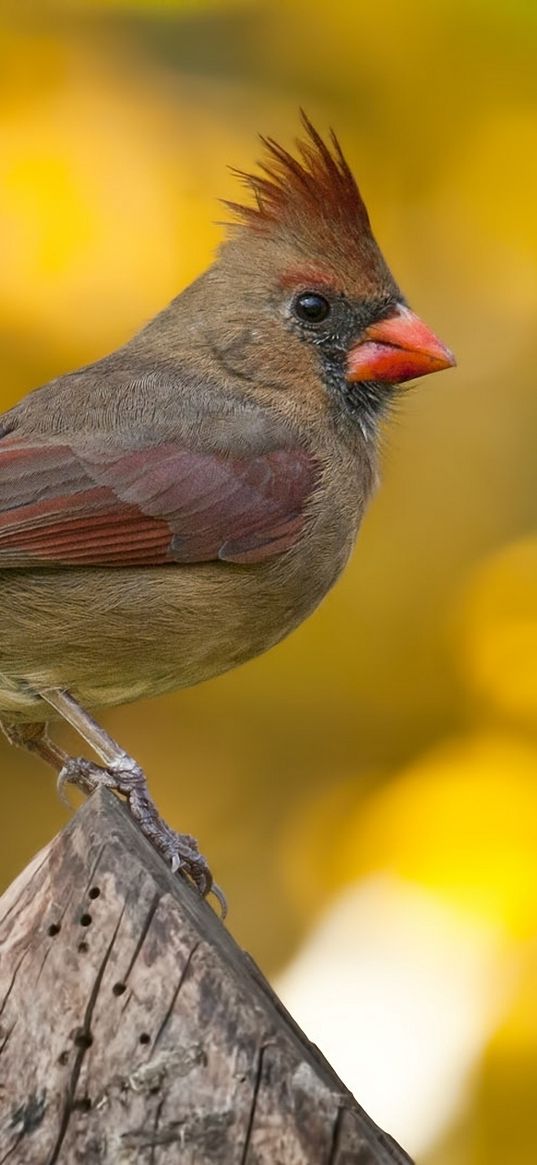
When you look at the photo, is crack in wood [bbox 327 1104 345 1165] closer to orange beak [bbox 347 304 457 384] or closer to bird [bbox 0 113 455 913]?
bird [bbox 0 113 455 913]

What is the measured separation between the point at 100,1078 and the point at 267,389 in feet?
6.34

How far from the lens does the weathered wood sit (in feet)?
5.92

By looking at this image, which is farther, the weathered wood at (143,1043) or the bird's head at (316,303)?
the bird's head at (316,303)

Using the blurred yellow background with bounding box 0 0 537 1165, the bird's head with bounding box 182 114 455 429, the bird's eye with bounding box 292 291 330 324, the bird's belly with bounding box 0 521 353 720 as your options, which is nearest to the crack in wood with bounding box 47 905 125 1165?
the bird's belly with bounding box 0 521 353 720

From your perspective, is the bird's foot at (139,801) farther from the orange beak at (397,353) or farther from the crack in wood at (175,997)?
the orange beak at (397,353)

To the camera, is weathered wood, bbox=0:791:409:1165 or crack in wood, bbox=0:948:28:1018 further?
crack in wood, bbox=0:948:28:1018

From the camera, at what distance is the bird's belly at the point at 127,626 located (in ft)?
10.1

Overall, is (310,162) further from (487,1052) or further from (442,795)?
(487,1052)

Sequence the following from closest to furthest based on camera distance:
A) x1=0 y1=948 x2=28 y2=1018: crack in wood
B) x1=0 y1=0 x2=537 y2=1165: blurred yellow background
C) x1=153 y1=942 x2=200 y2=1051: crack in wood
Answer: x1=153 y1=942 x2=200 y2=1051: crack in wood → x1=0 y1=948 x2=28 y2=1018: crack in wood → x1=0 y1=0 x2=537 y2=1165: blurred yellow background

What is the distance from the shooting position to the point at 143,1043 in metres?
1.89

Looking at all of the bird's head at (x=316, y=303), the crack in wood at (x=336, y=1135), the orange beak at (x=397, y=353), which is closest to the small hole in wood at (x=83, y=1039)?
the crack in wood at (x=336, y=1135)

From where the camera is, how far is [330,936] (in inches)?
161

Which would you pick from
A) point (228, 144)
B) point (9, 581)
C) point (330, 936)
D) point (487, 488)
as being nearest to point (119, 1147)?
point (9, 581)

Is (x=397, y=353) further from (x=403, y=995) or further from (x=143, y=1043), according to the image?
(x=143, y=1043)
